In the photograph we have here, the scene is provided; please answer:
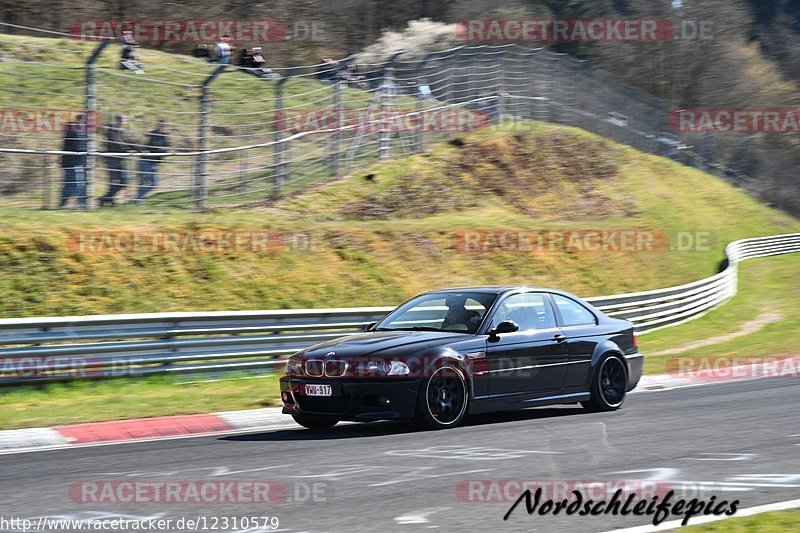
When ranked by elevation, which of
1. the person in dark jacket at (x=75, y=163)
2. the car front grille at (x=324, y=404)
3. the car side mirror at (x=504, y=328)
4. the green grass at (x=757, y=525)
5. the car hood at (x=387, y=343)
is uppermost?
the person in dark jacket at (x=75, y=163)

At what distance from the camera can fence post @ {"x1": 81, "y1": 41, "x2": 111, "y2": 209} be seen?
59.6 feet

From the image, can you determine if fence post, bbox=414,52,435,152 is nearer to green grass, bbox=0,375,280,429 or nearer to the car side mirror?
green grass, bbox=0,375,280,429

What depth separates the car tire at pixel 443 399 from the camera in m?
9.93

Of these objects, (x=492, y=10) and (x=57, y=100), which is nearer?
(x=57, y=100)

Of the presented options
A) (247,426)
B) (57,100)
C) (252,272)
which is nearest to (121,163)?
(252,272)

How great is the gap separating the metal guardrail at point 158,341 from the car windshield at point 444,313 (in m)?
4.08

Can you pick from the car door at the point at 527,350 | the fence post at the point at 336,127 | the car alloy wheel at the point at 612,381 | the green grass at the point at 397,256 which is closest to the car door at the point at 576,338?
the car door at the point at 527,350

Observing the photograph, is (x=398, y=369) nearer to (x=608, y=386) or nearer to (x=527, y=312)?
(x=527, y=312)

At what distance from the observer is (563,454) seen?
8695mm

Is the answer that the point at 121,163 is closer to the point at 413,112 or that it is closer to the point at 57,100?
the point at 57,100

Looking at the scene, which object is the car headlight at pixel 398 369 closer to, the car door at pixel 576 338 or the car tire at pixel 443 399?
the car tire at pixel 443 399

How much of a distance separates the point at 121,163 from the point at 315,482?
48.2ft

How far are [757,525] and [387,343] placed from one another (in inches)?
183

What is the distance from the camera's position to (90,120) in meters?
18.7
